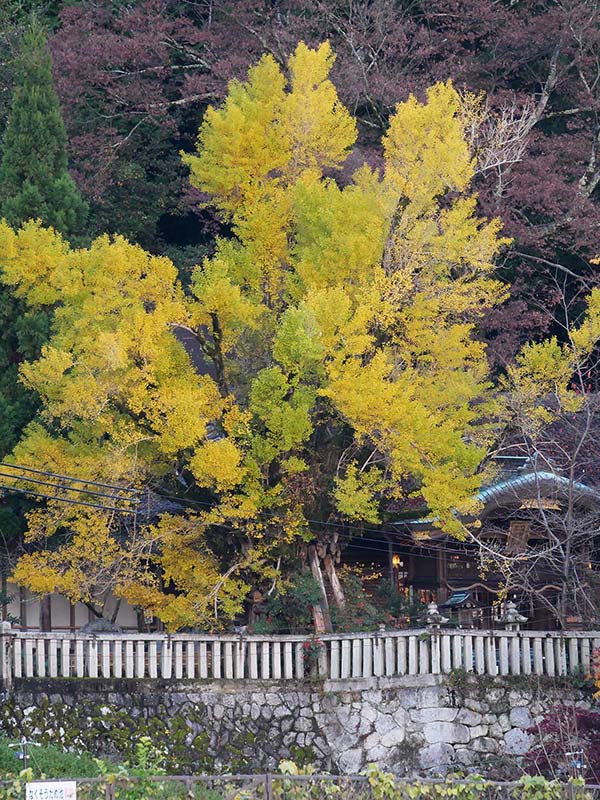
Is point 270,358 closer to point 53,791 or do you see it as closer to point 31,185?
point 31,185

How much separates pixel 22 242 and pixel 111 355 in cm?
295

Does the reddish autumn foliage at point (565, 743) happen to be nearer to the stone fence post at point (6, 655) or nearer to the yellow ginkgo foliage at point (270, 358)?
the yellow ginkgo foliage at point (270, 358)

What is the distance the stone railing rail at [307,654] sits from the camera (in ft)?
80.6

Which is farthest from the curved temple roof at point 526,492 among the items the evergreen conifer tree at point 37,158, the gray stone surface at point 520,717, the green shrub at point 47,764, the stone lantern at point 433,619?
the green shrub at point 47,764

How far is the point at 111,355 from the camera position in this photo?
24.6 meters

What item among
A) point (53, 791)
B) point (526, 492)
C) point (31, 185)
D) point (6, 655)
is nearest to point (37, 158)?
point (31, 185)

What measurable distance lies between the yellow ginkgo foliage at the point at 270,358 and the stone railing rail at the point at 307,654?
0.97 meters

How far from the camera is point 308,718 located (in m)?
24.8

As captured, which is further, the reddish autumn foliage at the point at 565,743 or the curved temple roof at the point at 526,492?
the curved temple roof at the point at 526,492

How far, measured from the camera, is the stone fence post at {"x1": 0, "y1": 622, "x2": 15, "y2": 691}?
24016 mm

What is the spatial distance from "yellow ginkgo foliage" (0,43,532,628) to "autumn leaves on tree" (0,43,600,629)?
4cm

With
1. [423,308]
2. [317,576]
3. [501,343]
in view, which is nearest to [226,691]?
[317,576]

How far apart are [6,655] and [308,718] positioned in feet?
15.6

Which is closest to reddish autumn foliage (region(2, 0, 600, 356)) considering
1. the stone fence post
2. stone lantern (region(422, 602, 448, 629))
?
stone lantern (region(422, 602, 448, 629))
